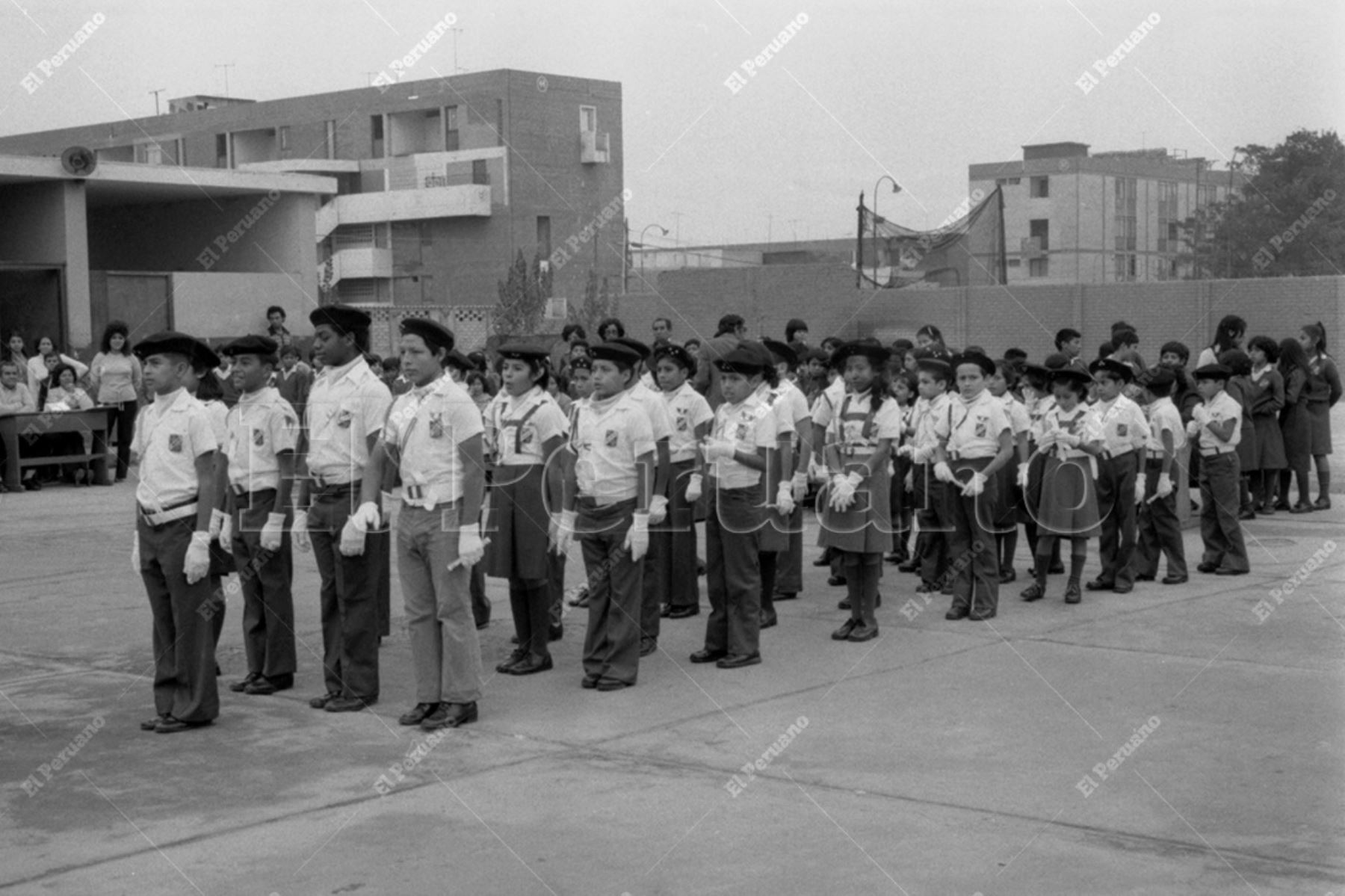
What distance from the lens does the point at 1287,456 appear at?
16.2 meters

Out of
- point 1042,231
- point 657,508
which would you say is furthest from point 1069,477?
point 1042,231

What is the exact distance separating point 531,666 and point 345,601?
136cm

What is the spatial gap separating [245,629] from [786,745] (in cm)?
328

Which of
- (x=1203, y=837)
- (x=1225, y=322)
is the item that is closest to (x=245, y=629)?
(x=1203, y=837)

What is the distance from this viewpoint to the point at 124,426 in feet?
68.1

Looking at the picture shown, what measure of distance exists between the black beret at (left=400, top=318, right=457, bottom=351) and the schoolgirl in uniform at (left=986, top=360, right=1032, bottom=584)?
4.26 meters

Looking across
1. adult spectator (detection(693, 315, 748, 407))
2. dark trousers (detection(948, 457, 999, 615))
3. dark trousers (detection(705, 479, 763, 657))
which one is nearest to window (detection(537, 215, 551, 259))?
adult spectator (detection(693, 315, 748, 407))

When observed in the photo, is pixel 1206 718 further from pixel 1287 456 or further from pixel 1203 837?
pixel 1287 456

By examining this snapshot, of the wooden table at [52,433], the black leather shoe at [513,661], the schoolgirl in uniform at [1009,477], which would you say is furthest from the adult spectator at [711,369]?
the wooden table at [52,433]

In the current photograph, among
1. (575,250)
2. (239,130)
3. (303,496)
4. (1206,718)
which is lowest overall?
(1206,718)

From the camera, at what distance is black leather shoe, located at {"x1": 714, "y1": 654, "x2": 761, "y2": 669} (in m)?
9.16

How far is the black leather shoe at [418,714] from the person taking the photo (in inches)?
309

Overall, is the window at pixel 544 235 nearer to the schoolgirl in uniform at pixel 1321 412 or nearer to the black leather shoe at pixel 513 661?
the schoolgirl in uniform at pixel 1321 412

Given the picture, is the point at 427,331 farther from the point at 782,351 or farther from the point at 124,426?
the point at 124,426
